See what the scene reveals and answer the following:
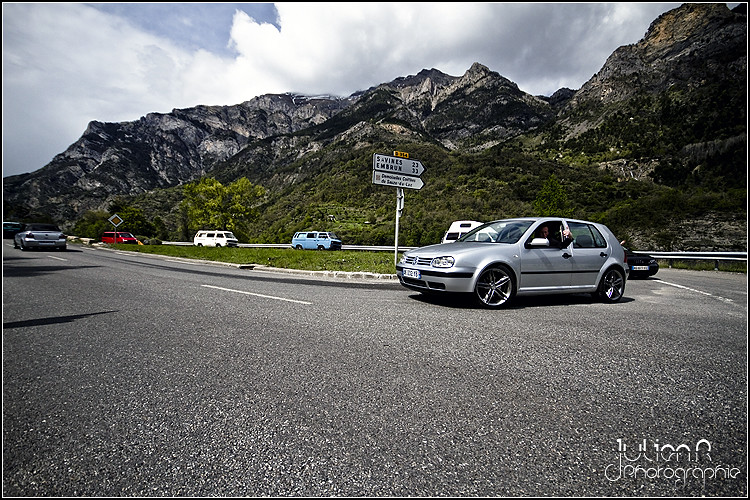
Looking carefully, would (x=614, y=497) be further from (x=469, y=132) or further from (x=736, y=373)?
(x=469, y=132)

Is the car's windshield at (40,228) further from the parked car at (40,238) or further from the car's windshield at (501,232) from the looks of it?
the car's windshield at (501,232)

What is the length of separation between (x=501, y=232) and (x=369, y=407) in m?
5.28

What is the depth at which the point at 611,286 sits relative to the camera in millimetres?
6957

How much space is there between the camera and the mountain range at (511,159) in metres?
49.8

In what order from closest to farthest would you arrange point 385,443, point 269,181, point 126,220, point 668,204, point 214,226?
point 385,443
point 668,204
point 214,226
point 126,220
point 269,181

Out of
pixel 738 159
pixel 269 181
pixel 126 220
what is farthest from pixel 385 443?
pixel 269 181

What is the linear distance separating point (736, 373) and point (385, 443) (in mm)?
3545

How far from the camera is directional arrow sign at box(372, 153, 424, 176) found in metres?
12.0

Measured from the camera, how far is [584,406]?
2406 mm

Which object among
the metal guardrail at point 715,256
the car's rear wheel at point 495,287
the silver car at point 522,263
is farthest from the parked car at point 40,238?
the metal guardrail at point 715,256

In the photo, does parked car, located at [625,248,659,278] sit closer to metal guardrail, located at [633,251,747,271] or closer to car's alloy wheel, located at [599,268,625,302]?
metal guardrail, located at [633,251,747,271]

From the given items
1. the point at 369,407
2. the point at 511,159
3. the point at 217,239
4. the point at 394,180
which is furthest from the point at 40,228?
the point at 511,159

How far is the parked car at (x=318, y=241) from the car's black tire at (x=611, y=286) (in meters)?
29.2

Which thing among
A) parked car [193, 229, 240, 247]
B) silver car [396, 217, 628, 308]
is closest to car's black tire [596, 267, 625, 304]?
silver car [396, 217, 628, 308]
